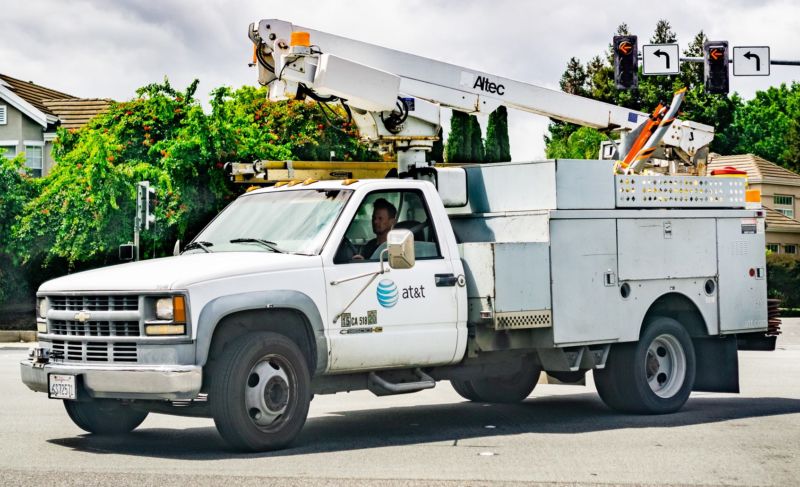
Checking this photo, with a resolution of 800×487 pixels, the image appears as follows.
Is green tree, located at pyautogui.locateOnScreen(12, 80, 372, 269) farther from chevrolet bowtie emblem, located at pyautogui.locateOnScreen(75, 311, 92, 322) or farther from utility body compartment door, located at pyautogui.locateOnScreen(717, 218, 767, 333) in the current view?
chevrolet bowtie emblem, located at pyautogui.locateOnScreen(75, 311, 92, 322)

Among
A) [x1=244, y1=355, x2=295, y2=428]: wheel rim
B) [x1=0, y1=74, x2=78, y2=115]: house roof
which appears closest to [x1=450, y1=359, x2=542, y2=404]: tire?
[x1=244, y1=355, x2=295, y2=428]: wheel rim

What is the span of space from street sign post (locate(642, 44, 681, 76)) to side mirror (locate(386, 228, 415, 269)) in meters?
16.9

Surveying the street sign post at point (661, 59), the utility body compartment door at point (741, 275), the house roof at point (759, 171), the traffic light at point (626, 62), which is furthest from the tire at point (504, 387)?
the house roof at point (759, 171)

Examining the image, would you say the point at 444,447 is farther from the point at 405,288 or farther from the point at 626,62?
the point at 626,62

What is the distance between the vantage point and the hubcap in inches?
373

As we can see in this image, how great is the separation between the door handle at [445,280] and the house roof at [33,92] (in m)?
40.7

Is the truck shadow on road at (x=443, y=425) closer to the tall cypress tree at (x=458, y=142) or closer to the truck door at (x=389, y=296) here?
the truck door at (x=389, y=296)

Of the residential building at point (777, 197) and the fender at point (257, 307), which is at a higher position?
the residential building at point (777, 197)

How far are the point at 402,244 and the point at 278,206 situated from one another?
1652mm

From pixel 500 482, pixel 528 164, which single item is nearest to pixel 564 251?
pixel 528 164

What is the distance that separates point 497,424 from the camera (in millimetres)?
11555

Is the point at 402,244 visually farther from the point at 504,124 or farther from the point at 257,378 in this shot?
the point at 504,124

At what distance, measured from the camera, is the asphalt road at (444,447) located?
8484mm

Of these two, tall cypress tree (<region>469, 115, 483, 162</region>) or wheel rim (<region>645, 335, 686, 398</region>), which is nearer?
wheel rim (<region>645, 335, 686, 398</region>)
